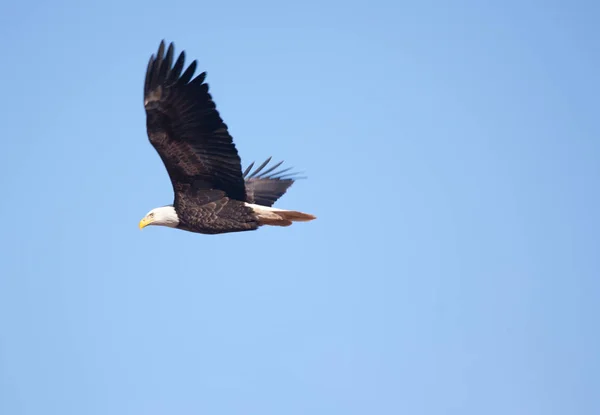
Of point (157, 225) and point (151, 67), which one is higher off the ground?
point (151, 67)

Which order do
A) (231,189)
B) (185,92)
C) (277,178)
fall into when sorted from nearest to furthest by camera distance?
1. (185,92)
2. (231,189)
3. (277,178)

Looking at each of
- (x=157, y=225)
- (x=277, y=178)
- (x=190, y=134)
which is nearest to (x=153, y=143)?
(x=190, y=134)

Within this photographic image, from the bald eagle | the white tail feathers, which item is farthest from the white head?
the white tail feathers

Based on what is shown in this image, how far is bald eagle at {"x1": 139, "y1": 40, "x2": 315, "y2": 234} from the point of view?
46.2 feet

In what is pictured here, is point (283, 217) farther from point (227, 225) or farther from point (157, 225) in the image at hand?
point (157, 225)

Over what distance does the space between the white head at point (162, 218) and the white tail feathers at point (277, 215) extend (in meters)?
1.20

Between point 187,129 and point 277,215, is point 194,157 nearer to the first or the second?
point 187,129

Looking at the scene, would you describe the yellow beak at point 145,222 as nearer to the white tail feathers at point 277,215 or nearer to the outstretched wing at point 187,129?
the outstretched wing at point 187,129

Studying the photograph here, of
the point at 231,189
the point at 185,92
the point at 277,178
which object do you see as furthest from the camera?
the point at 277,178

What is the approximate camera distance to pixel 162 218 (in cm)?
1546

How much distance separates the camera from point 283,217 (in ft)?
50.6

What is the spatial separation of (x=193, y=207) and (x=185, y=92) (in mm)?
2035

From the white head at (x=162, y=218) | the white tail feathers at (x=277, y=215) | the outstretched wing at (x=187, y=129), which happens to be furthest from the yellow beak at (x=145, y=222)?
the white tail feathers at (x=277, y=215)

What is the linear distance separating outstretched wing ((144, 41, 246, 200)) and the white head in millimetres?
509
